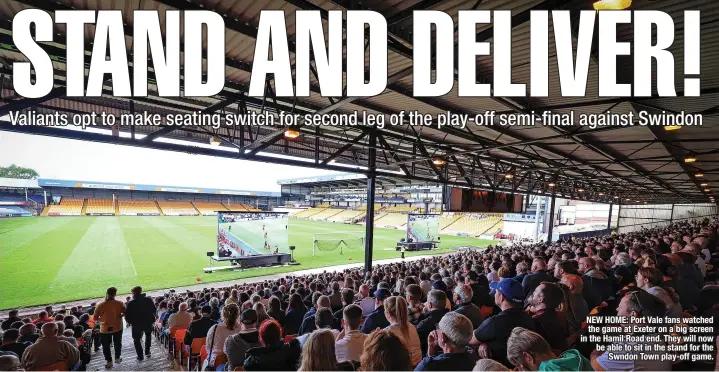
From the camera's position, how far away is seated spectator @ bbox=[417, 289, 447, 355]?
3.56 meters

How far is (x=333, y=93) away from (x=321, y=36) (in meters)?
1.23

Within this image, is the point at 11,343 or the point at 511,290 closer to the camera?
the point at 511,290

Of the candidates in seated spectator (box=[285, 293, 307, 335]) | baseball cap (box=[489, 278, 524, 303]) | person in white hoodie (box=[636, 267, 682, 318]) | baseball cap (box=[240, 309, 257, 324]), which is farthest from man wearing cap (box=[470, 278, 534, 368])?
seated spectator (box=[285, 293, 307, 335])

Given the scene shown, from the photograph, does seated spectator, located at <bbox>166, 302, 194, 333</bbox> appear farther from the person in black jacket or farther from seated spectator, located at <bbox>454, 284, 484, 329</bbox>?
seated spectator, located at <bbox>454, 284, 484, 329</bbox>

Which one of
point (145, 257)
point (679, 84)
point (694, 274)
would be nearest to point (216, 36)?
point (679, 84)

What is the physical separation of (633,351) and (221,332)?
4107 millimetres

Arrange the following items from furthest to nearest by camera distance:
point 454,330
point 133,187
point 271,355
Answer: point 133,187 → point 271,355 → point 454,330

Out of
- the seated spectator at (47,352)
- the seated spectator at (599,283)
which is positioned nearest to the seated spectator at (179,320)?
the seated spectator at (47,352)

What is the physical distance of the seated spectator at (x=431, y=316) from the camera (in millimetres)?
3561

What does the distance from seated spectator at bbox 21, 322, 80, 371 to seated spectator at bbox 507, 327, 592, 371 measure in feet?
A: 15.5

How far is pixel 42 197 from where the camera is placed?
53.9 metres

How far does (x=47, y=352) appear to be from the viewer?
364 centimetres

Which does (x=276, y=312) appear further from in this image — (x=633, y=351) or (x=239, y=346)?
(x=633, y=351)

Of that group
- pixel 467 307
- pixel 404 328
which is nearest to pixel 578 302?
pixel 467 307
